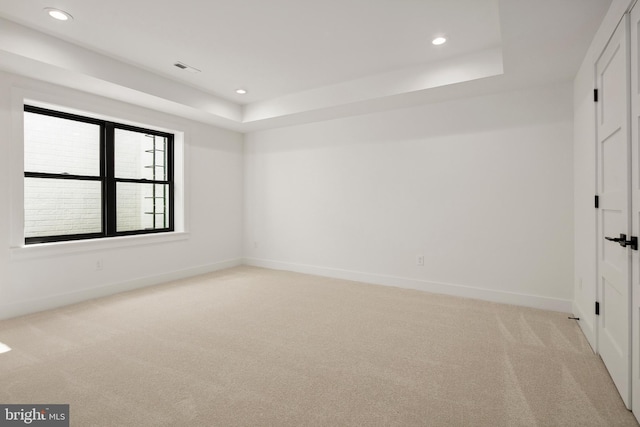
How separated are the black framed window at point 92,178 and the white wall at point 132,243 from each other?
0.79 ft

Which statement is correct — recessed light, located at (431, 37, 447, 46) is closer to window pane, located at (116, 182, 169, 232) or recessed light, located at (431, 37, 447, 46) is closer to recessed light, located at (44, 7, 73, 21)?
recessed light, located at (44, 7, 73, 21)

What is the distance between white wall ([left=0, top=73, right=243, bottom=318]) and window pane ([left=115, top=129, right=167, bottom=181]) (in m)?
0.34

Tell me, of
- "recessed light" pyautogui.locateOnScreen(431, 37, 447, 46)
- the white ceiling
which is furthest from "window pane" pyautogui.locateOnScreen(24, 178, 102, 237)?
"recessed light" pyautogui.locateOnScreen(431, 37, 447, 46)

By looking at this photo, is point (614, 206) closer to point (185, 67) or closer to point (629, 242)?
point (629, 242)

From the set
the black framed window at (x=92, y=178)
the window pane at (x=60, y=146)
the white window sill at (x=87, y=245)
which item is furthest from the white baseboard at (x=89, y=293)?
the window pane at (x=60, y=146)

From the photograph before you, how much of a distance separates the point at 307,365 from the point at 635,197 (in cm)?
226

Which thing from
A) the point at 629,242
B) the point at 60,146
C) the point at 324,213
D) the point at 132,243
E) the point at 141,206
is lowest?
the point at 132,243

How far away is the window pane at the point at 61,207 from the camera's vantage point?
3.53m

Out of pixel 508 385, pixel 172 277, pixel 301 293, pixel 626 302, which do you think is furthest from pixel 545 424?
pixel 172 277

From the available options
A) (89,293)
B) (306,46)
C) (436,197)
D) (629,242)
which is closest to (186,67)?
(306,46)

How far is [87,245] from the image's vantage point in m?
3.81

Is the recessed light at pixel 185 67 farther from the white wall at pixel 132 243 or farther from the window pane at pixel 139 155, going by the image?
the window pane at pixel 139 155

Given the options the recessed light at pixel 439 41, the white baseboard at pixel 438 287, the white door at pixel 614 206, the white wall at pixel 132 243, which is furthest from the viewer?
the white baseboard at pixel 438 287

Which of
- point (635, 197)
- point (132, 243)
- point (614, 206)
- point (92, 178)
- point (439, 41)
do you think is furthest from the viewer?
point (132, 243)
